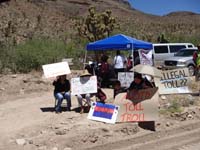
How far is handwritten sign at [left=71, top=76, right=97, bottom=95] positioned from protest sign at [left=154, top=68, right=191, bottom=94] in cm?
258

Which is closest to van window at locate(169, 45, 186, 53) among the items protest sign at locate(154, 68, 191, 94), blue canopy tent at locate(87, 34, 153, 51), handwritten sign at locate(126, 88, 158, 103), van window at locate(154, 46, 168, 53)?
van window at locate(154, 46, 168, 53)

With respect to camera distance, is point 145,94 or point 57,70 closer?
point 145,94

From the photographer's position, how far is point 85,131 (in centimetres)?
966

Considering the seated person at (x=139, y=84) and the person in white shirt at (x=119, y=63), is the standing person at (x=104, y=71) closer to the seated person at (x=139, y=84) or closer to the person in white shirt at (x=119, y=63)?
the person in white shirt at (x=119, y=63)

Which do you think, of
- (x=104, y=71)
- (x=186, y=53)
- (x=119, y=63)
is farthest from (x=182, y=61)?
(x=104, y=71)

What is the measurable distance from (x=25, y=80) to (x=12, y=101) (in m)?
3.49

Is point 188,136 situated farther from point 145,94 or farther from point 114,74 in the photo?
point 114,74

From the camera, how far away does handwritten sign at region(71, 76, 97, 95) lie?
38.1 ft

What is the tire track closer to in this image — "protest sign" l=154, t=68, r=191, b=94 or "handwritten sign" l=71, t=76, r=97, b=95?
"handwritten sign" l=71, t=76, r=97, b=95

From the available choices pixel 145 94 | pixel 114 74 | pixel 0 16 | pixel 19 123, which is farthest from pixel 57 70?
pixel 0 16

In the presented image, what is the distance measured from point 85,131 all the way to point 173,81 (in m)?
4.84

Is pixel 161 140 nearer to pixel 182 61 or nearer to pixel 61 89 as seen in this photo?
pixel 61 89

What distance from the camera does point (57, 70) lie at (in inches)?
452

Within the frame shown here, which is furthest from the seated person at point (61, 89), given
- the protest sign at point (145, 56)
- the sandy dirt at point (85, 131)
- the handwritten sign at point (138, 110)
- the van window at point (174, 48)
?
the van window at point (174, 48)
